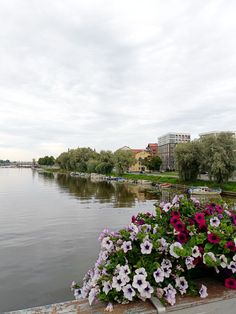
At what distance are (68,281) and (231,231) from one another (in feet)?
28.1

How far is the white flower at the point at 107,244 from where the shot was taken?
354 cm

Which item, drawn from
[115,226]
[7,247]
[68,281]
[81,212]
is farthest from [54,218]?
[68,281]

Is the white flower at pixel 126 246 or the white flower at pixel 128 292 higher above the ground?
the white flower at pixel 126 246

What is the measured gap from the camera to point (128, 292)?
2953 mm

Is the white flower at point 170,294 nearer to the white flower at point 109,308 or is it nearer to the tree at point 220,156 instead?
the white flower at point 109,308

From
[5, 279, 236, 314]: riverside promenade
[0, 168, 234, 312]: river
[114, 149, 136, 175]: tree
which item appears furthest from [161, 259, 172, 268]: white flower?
[114, 149, 136, 175]: tree

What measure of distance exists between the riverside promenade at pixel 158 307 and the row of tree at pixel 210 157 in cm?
3988

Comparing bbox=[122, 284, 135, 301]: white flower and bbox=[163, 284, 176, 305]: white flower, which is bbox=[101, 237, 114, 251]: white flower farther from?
bbox=[163, 284, 176, 305]: white flower

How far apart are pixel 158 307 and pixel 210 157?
140ft

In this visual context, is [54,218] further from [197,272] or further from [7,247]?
[197,272]

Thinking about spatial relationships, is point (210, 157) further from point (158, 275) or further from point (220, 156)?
point (158, 275)

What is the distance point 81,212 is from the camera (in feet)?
85.6

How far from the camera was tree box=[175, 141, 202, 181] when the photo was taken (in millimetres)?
48312

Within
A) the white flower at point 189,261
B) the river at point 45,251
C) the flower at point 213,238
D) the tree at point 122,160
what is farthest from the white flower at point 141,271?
the tree at point 122,160
